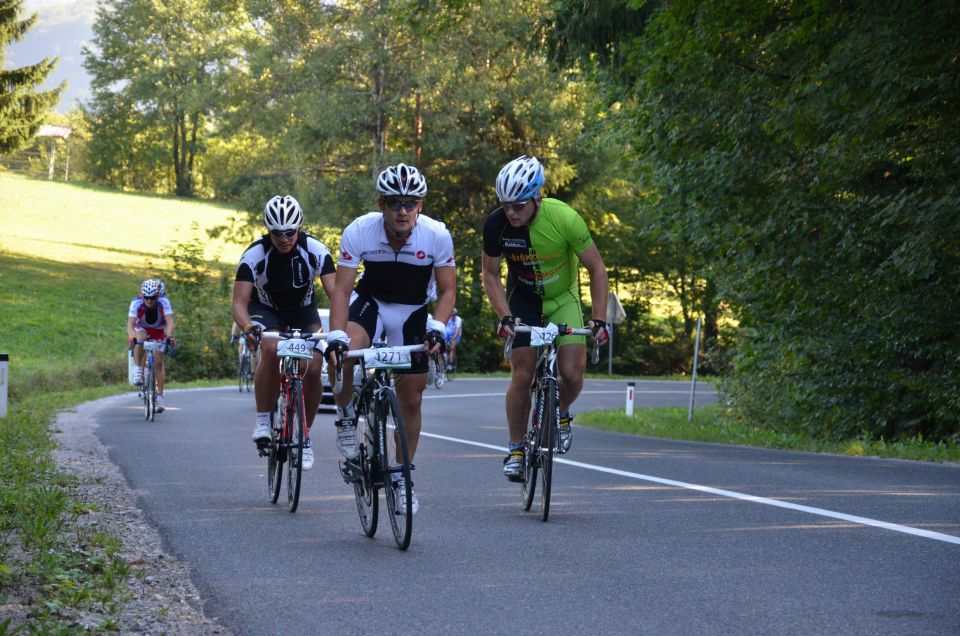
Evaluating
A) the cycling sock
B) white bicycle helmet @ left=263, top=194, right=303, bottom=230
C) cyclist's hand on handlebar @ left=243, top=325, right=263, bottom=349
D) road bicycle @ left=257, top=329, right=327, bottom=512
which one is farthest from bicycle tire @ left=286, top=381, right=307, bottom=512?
white bicycle helmet @ left=263, top=194, right=303, bottom=230

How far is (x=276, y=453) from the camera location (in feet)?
27.9

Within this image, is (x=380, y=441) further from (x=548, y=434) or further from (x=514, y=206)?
(x=514, y=206)

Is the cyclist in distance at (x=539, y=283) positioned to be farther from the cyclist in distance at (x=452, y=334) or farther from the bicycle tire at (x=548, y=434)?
the cyclist in distance at (x=452, y=334)

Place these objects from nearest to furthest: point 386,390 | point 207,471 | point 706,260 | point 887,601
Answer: point 887,601, point 386,390, point 207,471, point 706,260

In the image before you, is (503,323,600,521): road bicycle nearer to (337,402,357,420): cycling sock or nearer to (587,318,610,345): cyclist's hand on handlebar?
(587,318,610,345): cyclist's hand on handlebar

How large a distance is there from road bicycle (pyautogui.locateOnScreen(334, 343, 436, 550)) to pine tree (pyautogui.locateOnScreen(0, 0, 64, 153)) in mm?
46868

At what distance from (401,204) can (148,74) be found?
76717 mm

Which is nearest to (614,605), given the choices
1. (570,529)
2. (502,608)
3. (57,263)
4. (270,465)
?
(502,608)

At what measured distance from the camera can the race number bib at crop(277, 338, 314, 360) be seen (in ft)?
26.2

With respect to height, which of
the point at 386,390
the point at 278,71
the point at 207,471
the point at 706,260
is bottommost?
the point at 207,471

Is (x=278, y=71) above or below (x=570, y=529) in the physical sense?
above

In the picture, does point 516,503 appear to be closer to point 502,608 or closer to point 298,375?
point 298,375

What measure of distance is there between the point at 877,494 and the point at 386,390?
382 centimetres

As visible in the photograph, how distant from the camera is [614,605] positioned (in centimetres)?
538
